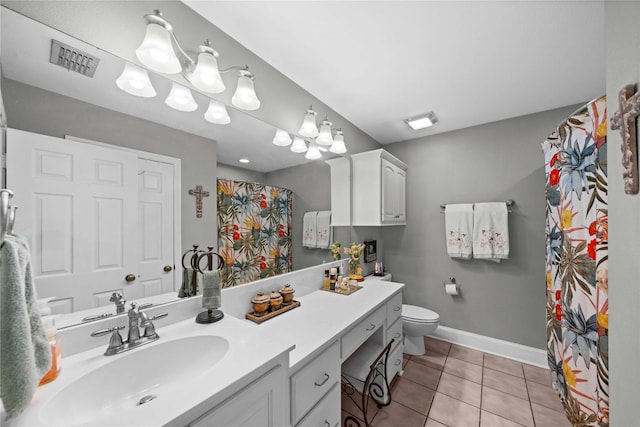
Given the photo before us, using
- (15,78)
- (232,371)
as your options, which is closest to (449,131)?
(232,371)

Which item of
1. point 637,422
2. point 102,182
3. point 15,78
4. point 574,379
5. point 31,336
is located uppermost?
point 15,78

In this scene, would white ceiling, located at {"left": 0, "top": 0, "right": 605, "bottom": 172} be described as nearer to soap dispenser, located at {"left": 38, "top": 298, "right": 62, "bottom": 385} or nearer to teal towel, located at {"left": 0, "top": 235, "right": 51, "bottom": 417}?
teal towel, located at {"left": 0, "top": 235, "right": 51, "bottom": 417}

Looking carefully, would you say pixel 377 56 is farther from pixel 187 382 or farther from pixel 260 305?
pixel 187 382

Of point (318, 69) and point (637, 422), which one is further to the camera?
point (318, 69)

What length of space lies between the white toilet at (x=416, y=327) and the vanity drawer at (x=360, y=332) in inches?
27.6

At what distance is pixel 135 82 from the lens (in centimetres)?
96

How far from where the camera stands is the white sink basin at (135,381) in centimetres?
62

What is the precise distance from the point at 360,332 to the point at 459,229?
67.2 inches

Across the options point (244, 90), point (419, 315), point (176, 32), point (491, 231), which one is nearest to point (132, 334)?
point (244, 90)

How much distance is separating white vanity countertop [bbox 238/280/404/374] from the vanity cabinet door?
9 cm

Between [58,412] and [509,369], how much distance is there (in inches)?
116

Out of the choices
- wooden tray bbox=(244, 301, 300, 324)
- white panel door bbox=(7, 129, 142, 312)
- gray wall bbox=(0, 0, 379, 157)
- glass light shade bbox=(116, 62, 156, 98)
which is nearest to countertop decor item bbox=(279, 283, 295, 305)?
wooden tray bbox=(244, 301, 300, 324)

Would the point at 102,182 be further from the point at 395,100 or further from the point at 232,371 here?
the point at 395,100

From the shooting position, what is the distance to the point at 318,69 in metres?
1.61
